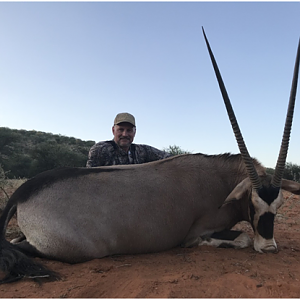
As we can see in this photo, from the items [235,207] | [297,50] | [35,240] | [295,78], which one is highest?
[297,50]

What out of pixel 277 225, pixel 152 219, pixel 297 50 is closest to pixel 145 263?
pixel 152 219

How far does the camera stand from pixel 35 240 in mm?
3246

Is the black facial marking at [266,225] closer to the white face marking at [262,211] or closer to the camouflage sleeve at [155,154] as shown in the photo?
the white face marking at [262,211]

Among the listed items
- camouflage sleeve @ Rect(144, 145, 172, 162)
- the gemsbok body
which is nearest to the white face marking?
the gemsbok body

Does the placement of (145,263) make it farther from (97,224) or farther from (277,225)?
(277,225)

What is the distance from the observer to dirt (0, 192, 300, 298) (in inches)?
93.5

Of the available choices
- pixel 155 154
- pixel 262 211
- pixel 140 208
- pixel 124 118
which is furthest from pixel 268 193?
pixel 124 118

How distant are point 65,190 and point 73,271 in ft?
2.86

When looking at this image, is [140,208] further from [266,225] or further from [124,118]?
[124,118]

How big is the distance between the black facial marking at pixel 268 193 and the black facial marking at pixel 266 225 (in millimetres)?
145

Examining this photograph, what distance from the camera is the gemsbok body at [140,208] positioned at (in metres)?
3.23

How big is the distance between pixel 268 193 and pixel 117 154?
3.17 metres

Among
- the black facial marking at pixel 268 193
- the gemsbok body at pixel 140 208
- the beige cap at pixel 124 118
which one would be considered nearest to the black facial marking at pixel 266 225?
the gemsbok body at pixel 140 208

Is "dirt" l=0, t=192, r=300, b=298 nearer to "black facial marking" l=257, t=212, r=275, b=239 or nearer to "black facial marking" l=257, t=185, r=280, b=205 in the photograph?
"black facial marking" l=257, t=212, r=275, b=239
